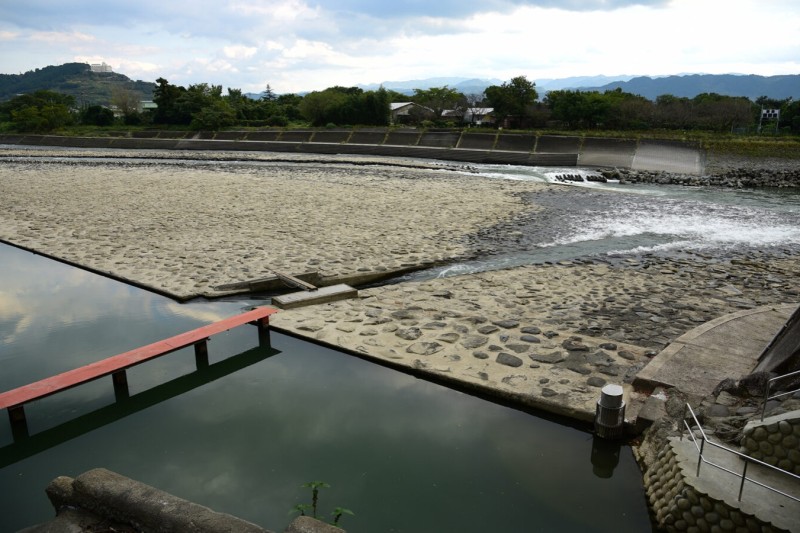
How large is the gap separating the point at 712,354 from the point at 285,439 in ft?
17.2

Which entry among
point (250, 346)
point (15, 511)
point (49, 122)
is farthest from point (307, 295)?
point (49, 122)

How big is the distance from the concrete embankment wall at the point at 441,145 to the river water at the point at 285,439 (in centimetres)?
3100

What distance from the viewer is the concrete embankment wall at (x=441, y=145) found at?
3516 cm

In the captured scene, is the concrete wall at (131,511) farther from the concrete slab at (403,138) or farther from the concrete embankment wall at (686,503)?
the concrete slab at (403,138)

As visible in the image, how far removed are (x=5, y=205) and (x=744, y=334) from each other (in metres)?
21.4

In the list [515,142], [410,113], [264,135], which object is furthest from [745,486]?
[410,113]

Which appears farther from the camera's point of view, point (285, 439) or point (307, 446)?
point (285, 439)

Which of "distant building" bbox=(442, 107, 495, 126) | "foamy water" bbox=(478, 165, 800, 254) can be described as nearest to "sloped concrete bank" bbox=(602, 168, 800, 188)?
"foamy water" bbox=(478, 165, 800, 254)

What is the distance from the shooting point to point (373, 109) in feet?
189

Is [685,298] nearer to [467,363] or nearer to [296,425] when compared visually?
[467,363]

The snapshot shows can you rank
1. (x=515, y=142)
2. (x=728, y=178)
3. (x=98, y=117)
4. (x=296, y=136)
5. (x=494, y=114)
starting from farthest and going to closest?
(x=98, y=117) → (x=494, y=114) → (x=296, y=136) → (x=515, y=142) → (x=728, y=178)

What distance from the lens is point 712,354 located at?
675 cm

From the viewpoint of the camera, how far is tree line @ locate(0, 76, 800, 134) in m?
48.5

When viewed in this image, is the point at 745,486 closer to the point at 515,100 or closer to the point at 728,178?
the point at 728,178
